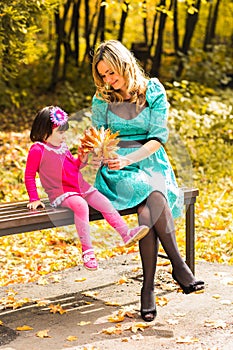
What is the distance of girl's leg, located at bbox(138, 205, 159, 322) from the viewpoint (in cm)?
404

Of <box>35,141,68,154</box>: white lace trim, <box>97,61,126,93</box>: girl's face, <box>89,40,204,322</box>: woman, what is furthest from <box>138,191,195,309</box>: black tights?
<box>97,61,126,93</box>: girl's face

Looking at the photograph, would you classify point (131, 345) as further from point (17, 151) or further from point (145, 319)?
point (17, 151)

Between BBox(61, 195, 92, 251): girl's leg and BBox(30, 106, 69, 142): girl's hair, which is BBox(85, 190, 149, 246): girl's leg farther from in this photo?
BBox(30, 106, 69, 142): girl's hair

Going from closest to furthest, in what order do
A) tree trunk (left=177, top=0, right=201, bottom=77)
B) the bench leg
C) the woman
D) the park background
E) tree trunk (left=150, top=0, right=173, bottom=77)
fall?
1. the woman
2. the bench leg
3. the park background
4. tree trunk (left=150, top=0, right=173, bottom=77)
5. tree trunk (left=177, top=0, right=201, bottom=77)

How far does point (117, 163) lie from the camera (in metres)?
4.10

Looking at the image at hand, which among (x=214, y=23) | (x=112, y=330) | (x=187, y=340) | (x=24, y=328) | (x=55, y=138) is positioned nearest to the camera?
(x=187, y=340)

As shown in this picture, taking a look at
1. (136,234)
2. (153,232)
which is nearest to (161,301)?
(153,232)

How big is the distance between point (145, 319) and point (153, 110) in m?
1.20

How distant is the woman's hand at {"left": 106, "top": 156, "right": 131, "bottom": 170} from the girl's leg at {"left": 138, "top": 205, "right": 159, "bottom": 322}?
0.26 meters

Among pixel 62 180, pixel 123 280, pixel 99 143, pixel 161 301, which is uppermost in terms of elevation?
pixel 99 143

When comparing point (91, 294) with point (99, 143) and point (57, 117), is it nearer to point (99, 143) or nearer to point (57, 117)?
point (99, 143)

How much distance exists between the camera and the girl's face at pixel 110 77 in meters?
4.18

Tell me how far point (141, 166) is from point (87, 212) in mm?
456

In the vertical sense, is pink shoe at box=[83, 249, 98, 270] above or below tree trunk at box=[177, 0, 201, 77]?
above
